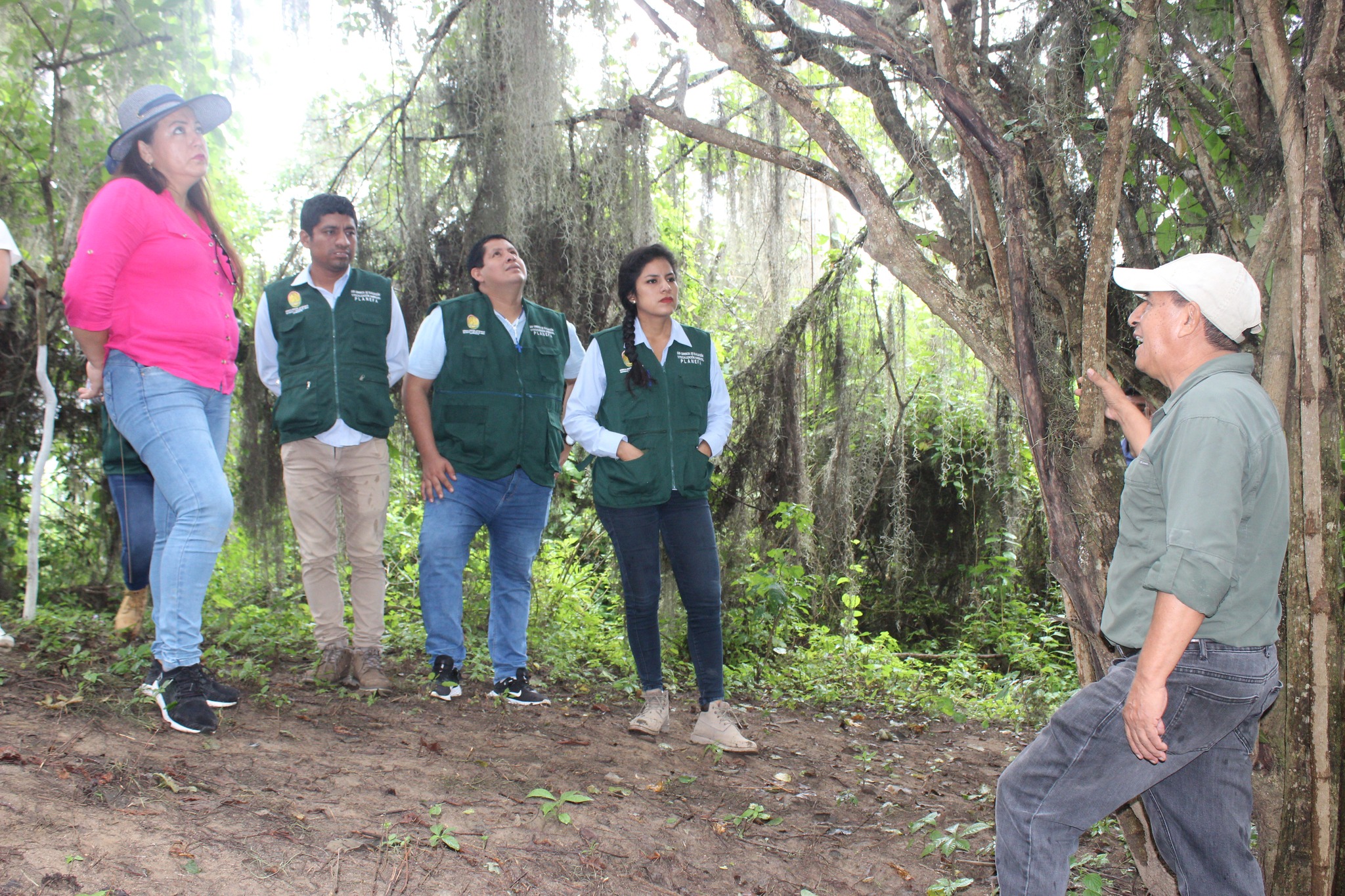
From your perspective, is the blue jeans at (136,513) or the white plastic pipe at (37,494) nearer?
the blue jeans at (136,513)

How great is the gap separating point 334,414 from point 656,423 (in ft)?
4.23

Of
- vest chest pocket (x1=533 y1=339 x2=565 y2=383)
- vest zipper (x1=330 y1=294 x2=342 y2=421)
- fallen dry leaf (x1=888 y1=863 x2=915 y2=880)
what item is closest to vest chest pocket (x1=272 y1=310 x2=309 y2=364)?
vest zipper (x1=330 y1=294 x2=342 y2=421)

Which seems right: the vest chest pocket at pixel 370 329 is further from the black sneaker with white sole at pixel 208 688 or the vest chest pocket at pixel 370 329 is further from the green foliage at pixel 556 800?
the green foliage at pixel 556 800

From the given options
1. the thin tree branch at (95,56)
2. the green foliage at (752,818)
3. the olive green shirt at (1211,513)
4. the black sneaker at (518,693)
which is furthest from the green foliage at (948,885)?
the thin tree branch at (95,56)

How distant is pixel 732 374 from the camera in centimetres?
544

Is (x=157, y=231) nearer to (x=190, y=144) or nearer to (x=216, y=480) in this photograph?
(x=190, y=144)

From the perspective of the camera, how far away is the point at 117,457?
12.6 feet

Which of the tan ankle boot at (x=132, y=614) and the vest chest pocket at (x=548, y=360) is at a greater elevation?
the vest chest pocket at (x=548, y=360)

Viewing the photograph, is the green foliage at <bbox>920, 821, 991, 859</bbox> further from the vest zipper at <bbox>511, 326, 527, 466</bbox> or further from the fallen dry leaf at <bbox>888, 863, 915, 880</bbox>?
the vest zipper at <bbox>511, 326, 527, 466</bbox>

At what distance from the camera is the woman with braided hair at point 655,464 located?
3.58m

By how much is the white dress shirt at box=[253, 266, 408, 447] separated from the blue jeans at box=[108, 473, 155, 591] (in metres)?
0.64

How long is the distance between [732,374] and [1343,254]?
3365 millimetres

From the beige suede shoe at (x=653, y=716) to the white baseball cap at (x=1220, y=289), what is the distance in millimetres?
2503

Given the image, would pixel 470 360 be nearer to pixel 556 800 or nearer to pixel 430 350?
pixel 430 350
